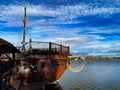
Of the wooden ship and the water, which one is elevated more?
the wooden ship

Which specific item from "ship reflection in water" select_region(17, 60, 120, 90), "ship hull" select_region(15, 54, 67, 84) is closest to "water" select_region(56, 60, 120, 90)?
"ship reflection in water" select_region(17, 60, 120, 90)

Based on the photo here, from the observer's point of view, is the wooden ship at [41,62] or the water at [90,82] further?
the water at [90,82]

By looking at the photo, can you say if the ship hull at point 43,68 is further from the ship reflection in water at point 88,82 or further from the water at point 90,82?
the water at point 90,82

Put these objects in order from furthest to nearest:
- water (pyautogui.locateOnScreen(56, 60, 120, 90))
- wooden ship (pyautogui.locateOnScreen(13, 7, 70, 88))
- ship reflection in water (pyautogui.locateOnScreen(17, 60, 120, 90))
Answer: water (pyautogui.locateOnScreen(56, 60, 120, 90))
ship reflection in water (pyautogui.locateOnScreen(17, 60, 120, 90))
wooden ship (pyautogui.locateOnScreen(13, 7, 70, 88))

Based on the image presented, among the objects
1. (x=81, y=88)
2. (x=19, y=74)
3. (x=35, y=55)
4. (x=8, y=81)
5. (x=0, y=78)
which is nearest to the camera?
(x=0, y=78)

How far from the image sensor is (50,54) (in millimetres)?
29656

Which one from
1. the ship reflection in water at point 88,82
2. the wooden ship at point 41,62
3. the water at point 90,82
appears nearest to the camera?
the wooden ship at point 41,62

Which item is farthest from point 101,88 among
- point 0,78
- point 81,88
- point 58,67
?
point 0,78

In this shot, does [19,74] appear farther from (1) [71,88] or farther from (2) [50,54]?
(1) [71,88]

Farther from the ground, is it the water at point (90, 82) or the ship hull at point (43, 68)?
the ship hull at point (43, 68)

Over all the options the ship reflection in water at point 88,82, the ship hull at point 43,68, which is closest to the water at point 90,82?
the ship reflection in water at point 88,82

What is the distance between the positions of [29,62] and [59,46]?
15.8ft

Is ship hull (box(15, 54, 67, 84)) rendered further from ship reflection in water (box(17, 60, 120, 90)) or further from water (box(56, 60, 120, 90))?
water (box(56, 60, 120, 90))

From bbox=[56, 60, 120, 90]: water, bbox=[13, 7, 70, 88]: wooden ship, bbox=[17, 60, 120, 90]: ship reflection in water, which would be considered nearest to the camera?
bbox=[13, 7, 70, 88]: wooden ship
